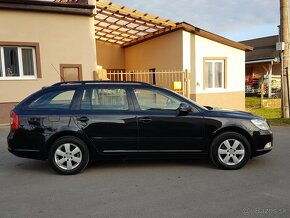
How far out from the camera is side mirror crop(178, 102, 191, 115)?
546 cm

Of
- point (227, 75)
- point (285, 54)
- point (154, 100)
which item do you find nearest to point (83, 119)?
point (154, 100)

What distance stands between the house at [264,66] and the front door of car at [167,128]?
19634 mm

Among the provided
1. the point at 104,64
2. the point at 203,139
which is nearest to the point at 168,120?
the point at 203,139

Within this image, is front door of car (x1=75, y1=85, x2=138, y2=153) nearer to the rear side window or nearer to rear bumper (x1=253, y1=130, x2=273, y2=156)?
the rear side window

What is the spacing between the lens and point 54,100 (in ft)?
18.2

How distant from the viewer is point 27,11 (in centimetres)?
1133

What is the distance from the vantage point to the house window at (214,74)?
14942 millimetres

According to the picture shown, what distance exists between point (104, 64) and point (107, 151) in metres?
16.2

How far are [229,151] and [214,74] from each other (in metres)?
10.1

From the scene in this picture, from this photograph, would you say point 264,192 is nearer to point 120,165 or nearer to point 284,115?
point 120,165

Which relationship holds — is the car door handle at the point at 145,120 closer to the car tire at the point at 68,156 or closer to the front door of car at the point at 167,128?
the front door of car at the point at 167,128

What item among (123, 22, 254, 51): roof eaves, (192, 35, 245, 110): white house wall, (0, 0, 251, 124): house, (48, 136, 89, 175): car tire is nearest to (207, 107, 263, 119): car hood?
(48, 136, 89, 175): car tire

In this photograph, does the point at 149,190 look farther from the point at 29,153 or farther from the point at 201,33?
the point at 201,33

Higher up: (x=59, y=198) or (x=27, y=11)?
(x=27, y=11)
